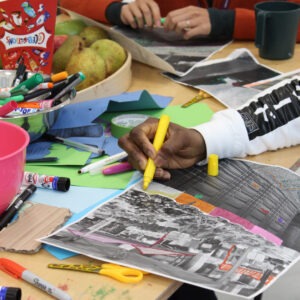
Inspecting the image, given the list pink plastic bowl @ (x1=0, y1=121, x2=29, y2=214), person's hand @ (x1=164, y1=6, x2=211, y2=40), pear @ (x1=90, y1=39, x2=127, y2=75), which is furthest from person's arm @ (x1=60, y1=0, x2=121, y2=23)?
pink plastic bowl @ (x1=0, y1=121, x2=29, y2=214)

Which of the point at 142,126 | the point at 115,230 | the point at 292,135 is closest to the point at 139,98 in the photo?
the point at 142,126

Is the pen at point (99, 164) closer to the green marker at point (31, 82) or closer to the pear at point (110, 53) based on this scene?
the green marker at point (31, 82)

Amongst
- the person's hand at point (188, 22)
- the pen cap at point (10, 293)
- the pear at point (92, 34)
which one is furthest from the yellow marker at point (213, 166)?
the person's hand at point (188, 22)

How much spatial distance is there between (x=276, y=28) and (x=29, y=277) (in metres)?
0.84

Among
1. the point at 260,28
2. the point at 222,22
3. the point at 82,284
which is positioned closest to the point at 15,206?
the point at 82,284

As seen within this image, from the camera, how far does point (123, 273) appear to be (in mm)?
603

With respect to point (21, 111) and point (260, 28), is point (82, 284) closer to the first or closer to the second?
point (21, 111)

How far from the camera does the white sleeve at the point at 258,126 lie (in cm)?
86

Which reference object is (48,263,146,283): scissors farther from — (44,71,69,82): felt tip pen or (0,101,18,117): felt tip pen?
(44,71,69,82): felt tip pen

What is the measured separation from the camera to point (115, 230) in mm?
678

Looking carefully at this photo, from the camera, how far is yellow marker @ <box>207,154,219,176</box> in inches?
32.1

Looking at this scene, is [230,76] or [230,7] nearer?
[230,76]

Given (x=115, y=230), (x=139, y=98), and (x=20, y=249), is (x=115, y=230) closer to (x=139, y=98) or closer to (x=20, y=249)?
(x=20, y=249)

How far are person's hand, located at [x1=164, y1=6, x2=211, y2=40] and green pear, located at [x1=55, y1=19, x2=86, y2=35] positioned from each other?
0.76 ft
